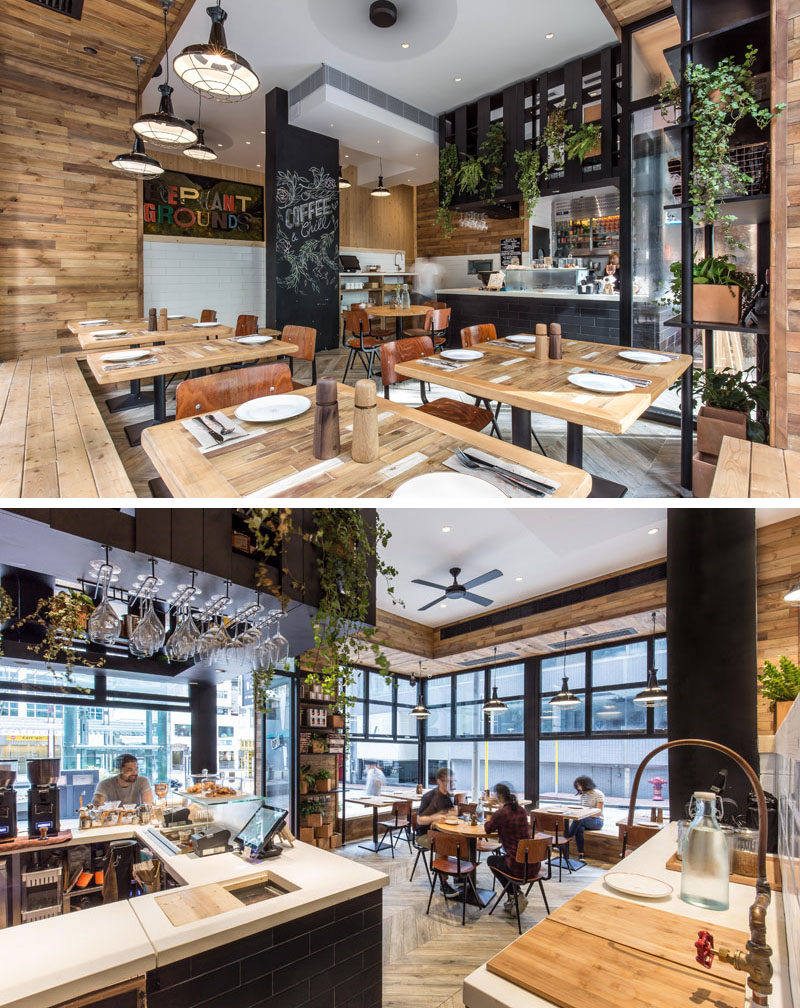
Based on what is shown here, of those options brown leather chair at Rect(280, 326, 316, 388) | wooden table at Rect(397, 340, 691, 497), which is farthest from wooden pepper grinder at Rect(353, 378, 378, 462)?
brown leather chair at Rect(280, 326, 316, 388)

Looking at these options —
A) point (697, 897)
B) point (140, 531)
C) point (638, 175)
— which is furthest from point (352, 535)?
point (638, 175)

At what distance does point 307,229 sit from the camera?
27.4 feet

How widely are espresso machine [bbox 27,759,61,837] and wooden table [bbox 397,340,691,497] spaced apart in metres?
3.59

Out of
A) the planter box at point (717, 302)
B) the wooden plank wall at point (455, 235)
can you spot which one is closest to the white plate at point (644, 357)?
the planter box at point (717, 302)

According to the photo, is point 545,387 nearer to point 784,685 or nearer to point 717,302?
point 717,302

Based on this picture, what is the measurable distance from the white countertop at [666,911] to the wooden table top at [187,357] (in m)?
3.12

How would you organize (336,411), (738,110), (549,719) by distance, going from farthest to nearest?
(549,719) → (738,110) → (336,411)

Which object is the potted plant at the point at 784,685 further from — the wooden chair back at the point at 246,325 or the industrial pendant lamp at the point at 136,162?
the industrial pendant lamp at the point at 136,162

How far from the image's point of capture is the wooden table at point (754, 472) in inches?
77.5

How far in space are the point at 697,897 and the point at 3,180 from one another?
26.9 ft

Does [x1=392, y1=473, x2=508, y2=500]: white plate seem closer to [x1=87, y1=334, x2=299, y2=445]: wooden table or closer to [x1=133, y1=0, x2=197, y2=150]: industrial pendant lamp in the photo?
[x1=87, y1=334, x2=299, y2=445]: wooden table

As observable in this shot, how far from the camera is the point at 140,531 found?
8.00 feet

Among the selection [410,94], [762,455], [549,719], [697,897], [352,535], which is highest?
[410,94]

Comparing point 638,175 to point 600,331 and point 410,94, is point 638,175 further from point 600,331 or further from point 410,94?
point 410,94
